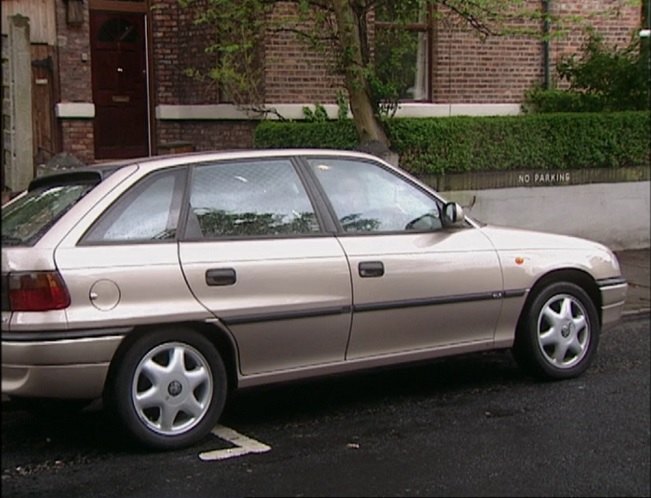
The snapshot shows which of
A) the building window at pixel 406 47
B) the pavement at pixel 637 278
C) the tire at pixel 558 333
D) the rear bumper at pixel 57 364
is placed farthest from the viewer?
the building window at pixel 406 47

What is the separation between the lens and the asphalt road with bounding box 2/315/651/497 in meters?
4.43

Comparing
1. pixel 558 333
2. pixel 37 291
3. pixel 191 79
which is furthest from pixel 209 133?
pixel 37 291

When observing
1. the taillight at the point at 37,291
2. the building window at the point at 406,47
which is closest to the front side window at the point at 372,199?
the taillight at the point at 37,291

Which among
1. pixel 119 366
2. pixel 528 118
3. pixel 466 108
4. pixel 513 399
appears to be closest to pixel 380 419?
pixel 513 399

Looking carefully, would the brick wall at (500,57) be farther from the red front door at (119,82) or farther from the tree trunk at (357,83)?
the red front door at (119,82)

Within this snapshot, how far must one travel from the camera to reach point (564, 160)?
12.3 m

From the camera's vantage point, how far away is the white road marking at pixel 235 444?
4.90m

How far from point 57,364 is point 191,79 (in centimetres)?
839

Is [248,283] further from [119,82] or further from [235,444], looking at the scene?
[119,82]

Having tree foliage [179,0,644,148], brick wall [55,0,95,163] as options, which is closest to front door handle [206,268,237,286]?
tree foliage [179,0,644,148]

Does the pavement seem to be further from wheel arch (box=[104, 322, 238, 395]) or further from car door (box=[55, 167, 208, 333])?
car door (box=[55, 167, 208, 333])

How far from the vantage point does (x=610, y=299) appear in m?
6.59

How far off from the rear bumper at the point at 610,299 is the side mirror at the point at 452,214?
130cm

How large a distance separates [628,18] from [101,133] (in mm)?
7948
